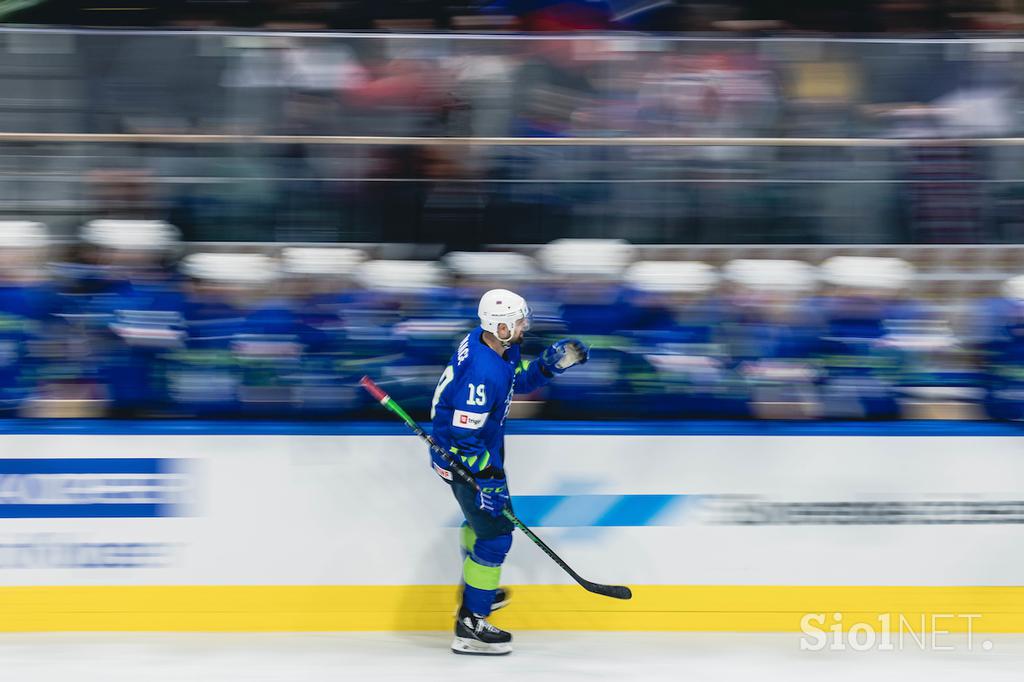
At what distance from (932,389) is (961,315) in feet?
1.20

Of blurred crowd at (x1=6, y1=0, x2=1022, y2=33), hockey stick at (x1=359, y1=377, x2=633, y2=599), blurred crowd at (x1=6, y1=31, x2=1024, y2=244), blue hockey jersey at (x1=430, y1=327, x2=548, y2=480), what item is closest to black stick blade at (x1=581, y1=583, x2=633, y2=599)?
hockey stick at (x1=359, y1=377, x2=633, y2=599)

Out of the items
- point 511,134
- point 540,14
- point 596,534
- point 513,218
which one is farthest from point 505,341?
point 540,14

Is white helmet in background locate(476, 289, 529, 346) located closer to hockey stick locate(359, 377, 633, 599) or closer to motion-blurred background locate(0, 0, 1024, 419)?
motion-blurred background locate(0, 0, 1024, 419)

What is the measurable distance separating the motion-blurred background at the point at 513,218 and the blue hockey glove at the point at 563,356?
0.31 m

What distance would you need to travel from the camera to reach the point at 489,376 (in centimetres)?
561

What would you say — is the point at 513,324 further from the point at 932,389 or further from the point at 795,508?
the point at 932,389

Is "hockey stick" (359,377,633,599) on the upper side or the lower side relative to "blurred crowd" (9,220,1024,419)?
lower

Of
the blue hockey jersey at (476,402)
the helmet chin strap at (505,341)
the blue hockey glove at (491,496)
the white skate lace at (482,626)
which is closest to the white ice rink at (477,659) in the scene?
the white skate lace at (482,626)

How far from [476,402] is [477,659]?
1175 mm

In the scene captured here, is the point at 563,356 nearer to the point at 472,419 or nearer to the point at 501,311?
the point at 501,311

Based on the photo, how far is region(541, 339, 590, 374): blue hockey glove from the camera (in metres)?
5.75

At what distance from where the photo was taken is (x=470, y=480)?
5.70 metres

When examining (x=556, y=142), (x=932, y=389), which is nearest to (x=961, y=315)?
(x=932, y=389)

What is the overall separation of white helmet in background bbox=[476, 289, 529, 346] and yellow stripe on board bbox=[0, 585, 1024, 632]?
4.23 feet
